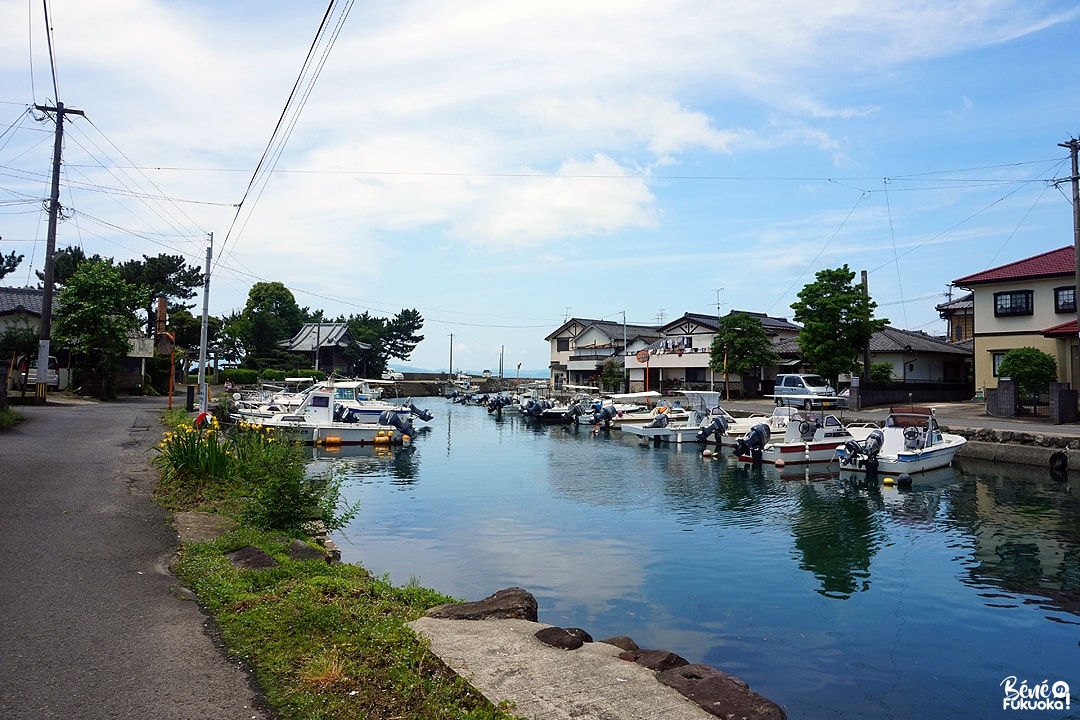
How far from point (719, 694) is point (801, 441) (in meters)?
22.0

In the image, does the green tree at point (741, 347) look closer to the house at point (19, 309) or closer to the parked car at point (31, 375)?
the parked car at point (31, 375)

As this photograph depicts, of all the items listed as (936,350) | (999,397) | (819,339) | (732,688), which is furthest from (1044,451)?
(732,688)

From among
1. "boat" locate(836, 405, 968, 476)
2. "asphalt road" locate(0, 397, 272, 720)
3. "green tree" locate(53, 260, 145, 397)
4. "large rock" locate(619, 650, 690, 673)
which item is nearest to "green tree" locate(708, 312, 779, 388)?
"boat" locate(836, 405, 968, 476)

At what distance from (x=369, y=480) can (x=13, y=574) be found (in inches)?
602

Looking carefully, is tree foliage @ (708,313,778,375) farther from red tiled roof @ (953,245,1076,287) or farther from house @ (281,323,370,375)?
house @ (281,323,370,375)

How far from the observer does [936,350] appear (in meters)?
42.1

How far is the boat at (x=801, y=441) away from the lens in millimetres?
25188

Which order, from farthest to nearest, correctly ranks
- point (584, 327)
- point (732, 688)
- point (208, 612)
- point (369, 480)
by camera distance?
point (584, 327) < point (369, 480) < point (208, 612) < point (732, 688)

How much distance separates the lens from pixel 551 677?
518 cm

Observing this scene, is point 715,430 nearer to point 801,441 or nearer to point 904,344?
point 801,441

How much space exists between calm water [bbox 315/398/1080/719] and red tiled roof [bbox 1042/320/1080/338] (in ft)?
34.9

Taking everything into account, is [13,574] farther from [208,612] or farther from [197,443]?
[197,443]
